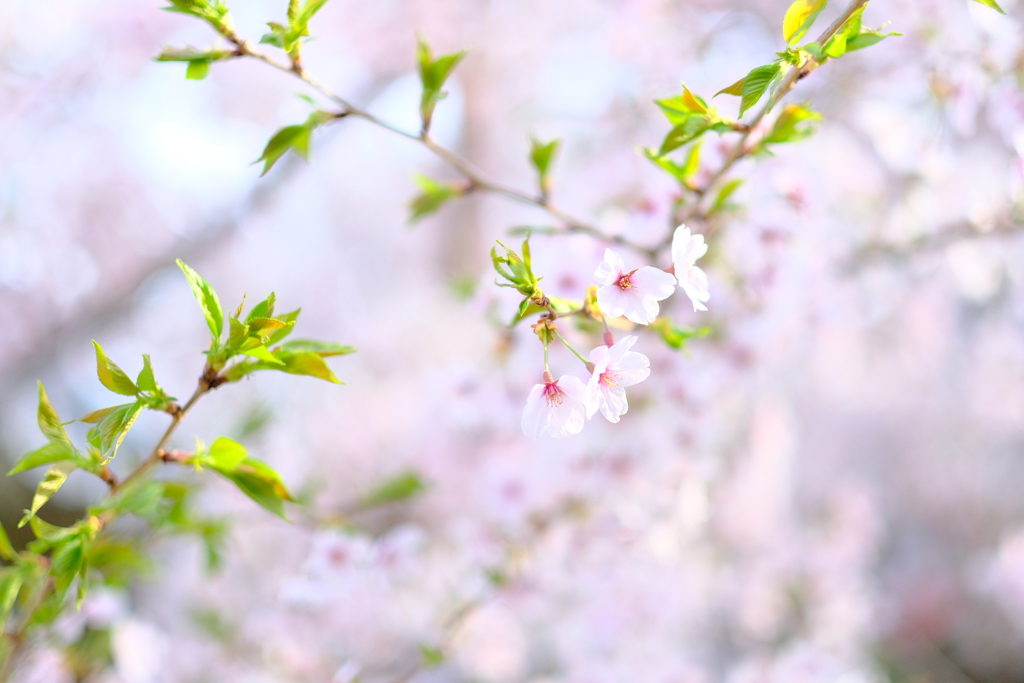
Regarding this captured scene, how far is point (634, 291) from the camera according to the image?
1.61ft

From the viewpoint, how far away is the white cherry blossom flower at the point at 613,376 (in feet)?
1.52

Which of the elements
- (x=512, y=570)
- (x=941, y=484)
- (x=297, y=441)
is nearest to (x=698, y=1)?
(x=512, y=570)

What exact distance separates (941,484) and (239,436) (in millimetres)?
3864

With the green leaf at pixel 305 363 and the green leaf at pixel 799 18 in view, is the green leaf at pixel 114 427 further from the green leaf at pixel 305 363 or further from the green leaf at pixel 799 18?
the green leaf at pixel 799 18

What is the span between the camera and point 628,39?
1.69m

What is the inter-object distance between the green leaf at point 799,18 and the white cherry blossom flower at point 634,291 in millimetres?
238

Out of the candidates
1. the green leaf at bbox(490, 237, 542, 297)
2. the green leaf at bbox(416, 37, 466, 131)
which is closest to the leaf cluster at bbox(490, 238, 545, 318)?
the green leaf at bbox(490, 237, 542, 297)

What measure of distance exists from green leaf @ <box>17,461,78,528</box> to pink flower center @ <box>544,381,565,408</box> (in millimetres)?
373

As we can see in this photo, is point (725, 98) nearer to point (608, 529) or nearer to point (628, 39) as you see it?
point (628, 39)

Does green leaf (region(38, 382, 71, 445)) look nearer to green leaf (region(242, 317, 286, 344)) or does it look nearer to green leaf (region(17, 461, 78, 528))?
green leaf (region(17, 461, 78, 528))

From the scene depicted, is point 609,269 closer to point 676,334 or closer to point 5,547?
point 676,334

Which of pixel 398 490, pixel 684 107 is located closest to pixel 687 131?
pixel 684 107

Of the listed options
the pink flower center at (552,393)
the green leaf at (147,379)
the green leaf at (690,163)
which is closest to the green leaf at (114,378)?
the green leaf at (147,379)

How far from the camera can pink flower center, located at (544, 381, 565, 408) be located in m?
0.49
